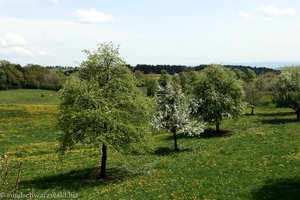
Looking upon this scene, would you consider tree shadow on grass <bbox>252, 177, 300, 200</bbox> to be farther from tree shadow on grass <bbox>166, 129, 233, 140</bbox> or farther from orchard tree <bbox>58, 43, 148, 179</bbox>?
tree shadow on grass <bbox>166, 129, 233, 140</bbox>

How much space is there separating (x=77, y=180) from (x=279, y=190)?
50.6 feet

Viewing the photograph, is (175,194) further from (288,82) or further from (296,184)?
(288,82)

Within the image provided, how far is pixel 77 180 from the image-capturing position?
27.2 metres

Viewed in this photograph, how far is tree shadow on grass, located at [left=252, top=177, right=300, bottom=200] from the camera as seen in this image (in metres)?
19.8

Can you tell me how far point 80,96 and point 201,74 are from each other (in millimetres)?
28001

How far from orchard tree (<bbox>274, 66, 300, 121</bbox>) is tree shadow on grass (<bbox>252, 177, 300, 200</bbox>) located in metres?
35.2

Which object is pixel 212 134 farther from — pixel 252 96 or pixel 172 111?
pixel 252 96

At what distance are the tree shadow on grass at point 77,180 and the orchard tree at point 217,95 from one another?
68.2ft

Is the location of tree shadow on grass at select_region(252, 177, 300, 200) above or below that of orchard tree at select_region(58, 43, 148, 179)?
below

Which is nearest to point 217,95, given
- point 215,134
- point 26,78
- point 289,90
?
point 215,134

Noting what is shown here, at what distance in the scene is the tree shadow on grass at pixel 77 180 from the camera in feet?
83.2

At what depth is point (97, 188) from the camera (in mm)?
23938

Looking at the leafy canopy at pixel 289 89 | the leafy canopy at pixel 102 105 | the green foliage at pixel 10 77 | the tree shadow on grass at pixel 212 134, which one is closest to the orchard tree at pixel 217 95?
the tree shadow on grass at pixel 212 134

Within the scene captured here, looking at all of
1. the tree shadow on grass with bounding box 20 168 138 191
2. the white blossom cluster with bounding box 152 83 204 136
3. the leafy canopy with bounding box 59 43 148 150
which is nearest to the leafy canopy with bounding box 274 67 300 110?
the white blossom cluster with bounding box 152 83 204 136
